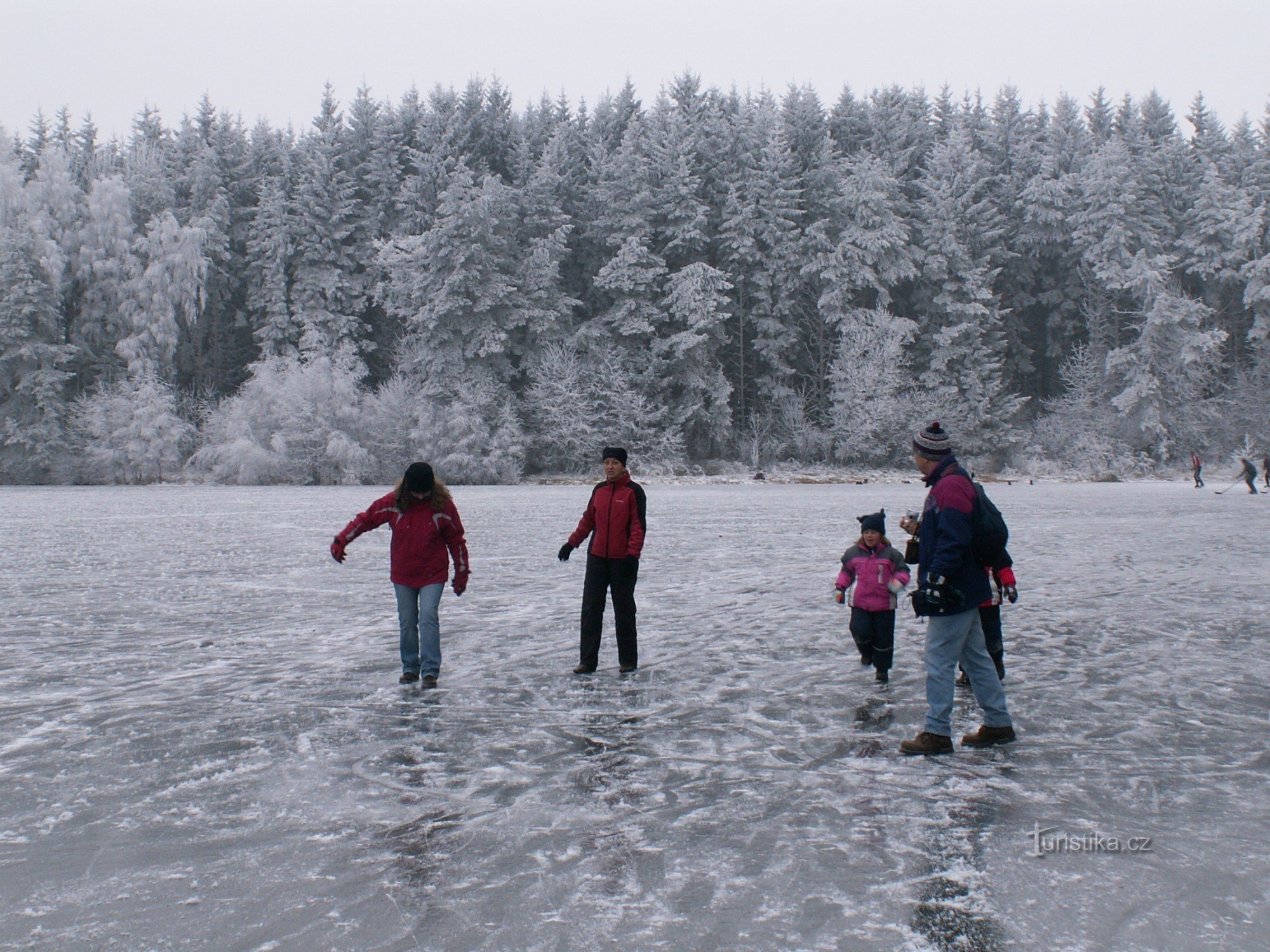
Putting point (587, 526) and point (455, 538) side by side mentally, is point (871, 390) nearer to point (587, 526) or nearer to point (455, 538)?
point (587, 526)

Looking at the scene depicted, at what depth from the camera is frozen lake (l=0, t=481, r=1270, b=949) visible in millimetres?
3438

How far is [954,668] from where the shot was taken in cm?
538

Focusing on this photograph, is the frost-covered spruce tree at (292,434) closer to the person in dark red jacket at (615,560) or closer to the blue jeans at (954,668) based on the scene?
the person in dark red jacket at (615,560)

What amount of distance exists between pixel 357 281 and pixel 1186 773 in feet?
196

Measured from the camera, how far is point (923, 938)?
3271 millimetres

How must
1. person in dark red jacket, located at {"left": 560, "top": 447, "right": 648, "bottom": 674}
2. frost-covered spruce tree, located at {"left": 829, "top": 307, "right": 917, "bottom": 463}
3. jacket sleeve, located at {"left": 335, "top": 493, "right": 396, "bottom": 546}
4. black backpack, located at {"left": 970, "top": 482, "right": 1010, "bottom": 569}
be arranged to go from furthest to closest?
1. frost-covered spruce tree, located at {"left": 829, "top": 307, "right": 917, "bottom": 463}
2. person in dark red jacket, located at {"left": 560, "top": 447, "right": 648, "bottom": 674}
3. jacket sleeve, located at {"left": 335, "top": 493, "right": 396, "bottom": 546}
4. black backpack, located at {"left": 970, "top": 482, "right": 1010, "bottom": 569}

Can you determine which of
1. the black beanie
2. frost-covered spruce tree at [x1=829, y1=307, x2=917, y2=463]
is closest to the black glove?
the black beanie

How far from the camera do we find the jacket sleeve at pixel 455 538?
23.7ft

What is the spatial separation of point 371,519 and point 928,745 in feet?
13.9

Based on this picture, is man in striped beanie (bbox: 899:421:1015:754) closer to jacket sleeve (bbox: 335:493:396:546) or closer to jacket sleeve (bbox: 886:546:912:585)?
jacket sleeve (bbox: 886:546:912:585)

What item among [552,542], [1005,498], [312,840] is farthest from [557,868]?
[1005,498]

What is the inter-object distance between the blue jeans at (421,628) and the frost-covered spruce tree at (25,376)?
5033 cm

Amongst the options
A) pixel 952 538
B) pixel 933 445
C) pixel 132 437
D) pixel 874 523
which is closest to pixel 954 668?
pixel 952 538

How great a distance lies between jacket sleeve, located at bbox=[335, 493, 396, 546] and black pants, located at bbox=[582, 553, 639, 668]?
5.04ft
